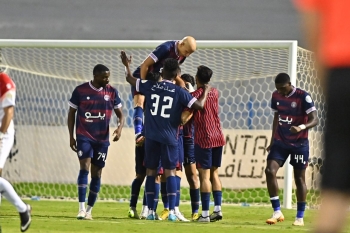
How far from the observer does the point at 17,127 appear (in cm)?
1584

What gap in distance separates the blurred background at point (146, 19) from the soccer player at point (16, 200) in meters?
17.1

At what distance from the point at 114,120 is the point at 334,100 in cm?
1398

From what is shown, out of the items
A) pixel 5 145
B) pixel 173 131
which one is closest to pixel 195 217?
pixel 173 131

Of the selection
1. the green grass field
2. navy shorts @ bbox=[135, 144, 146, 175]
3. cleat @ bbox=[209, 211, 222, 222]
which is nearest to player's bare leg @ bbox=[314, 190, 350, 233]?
the green grass field

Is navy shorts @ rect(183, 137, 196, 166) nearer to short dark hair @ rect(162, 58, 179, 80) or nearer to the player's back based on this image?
the player's back

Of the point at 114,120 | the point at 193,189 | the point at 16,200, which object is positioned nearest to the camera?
the point at 16,200

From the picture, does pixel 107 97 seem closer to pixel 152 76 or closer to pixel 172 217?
pixel 152 76

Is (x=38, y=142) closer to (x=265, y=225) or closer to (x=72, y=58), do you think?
(x=72, y=58)

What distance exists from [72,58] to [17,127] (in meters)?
1.82

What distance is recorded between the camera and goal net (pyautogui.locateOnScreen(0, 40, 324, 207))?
1449cm

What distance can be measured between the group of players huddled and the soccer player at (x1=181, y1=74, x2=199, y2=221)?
0.04 ft

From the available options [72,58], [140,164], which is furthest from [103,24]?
[140,164]

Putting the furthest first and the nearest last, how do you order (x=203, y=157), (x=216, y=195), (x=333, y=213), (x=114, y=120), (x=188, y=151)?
(x=114, y=120)
(x=188, y=151)
(x=216, y=195)
(x=203, y=157)
(x=333, y=213)

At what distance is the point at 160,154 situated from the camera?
9.12m
